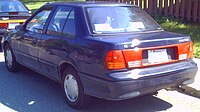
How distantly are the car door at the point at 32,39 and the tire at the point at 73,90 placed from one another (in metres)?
1.01

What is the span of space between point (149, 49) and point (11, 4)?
7.15 meters

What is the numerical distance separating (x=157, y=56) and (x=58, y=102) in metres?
1.80

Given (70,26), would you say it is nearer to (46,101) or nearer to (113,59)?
(113,59)

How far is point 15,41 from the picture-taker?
6.91 m

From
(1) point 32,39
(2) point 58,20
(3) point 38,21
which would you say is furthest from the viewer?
(3) point 38,21

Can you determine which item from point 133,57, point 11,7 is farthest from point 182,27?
point 133,57

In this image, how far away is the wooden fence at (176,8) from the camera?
1088cm

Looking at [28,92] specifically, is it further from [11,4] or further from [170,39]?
[11,4]

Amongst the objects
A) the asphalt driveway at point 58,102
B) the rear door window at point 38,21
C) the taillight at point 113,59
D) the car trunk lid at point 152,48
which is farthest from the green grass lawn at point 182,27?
the taillight at point 113,59

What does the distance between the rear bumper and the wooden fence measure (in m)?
6.43

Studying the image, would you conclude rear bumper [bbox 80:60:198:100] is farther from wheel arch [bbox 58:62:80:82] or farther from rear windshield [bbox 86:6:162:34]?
rear windshield [bbox 86:6:162:34]

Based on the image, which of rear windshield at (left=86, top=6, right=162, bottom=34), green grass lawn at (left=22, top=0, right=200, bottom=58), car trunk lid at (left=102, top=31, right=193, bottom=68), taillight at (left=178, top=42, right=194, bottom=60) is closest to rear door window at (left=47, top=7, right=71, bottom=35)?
rear windshield at (left=86, top=6, right=162, bottom=34)

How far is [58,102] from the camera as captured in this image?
5.37 metres

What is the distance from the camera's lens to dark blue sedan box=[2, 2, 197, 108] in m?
4.34
